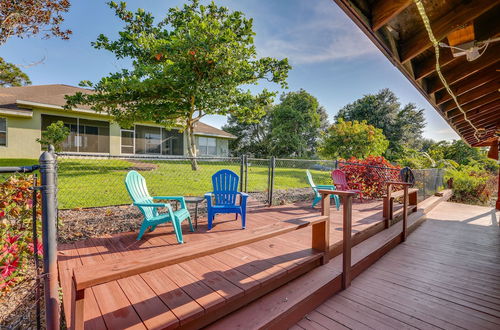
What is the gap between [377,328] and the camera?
1.90 m

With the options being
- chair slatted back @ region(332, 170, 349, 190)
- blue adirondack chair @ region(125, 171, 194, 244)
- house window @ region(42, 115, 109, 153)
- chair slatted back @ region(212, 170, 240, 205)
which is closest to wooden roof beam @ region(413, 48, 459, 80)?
chair slatted back @ region(212, 170, 240, 205)

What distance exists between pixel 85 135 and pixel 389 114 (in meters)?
25.6

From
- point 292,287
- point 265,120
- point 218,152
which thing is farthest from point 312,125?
point 292,287

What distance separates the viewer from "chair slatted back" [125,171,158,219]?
2895 millimetres

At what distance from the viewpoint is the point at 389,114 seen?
2341 cm

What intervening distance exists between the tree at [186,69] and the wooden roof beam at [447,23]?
21.2 ft

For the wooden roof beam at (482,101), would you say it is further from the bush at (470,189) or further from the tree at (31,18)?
the tree at (31,18)

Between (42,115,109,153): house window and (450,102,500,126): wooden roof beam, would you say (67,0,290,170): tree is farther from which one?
(450,102,500,126): wooden roof beam

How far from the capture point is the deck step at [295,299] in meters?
1.69

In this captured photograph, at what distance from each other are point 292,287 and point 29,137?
13.1m

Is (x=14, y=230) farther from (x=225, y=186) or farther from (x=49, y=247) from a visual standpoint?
(x=225, y=186)

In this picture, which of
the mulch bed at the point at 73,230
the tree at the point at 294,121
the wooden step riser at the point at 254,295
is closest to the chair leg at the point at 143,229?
the mulch bed at the point at 73,230

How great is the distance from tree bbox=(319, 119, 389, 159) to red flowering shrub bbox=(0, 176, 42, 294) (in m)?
13.9

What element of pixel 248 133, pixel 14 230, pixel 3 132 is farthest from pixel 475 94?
pixel 248 133
